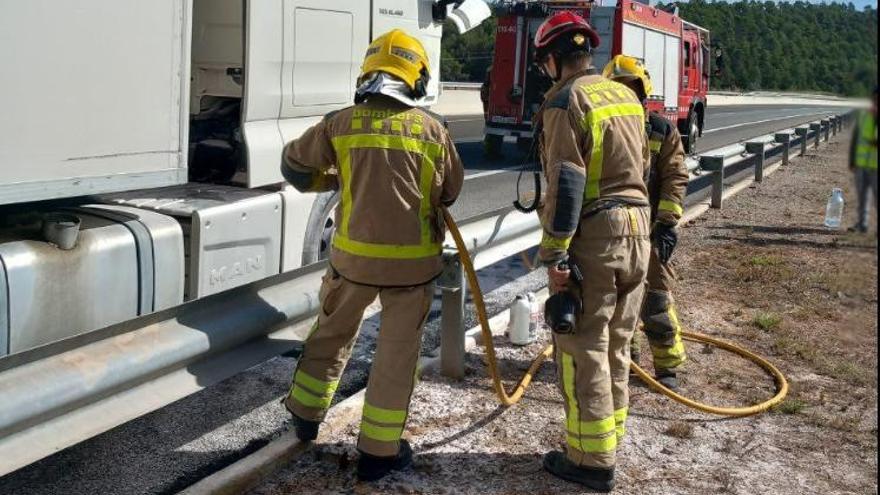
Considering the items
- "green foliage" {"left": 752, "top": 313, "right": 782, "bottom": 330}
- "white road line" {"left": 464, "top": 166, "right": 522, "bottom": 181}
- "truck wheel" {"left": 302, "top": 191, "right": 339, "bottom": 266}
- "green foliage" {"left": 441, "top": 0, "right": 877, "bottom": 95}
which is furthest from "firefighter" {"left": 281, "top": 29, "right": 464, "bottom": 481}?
"white road line" {"left": 464, "top": 166, "right": 522, "bottom": 181}

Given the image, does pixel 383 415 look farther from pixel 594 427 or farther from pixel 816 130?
pixel 816 130

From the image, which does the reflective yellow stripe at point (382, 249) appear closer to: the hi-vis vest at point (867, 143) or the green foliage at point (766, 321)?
the hi-vis vest at point (867, 143)

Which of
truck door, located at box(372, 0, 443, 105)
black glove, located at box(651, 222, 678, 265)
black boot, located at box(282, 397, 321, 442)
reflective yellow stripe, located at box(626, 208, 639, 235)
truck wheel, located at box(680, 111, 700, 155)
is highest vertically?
truck wheel, located at box(680, 111, 700, 155)

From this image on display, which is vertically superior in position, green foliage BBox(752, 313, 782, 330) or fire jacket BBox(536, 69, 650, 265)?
fire jacket BBox(536, 69, 650, 265)

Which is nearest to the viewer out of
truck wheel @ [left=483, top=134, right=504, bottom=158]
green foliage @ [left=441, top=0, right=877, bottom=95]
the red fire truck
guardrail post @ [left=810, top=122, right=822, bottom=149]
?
green foliage @ [left=441, top=0, right=877, bottom=95]

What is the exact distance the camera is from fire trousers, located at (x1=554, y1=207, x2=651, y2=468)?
377 centimetres

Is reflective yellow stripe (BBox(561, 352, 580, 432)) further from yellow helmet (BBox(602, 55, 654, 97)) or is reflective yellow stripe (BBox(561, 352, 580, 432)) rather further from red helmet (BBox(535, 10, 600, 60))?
yellow helmet (BBox(602, 55, 654, 97))

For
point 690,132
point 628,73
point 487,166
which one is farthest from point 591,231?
point 690,132

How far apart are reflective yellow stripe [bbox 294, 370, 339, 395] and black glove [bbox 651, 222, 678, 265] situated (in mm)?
2098

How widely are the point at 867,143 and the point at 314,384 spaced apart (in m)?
3.04

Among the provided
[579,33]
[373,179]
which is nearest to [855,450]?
[579,33]

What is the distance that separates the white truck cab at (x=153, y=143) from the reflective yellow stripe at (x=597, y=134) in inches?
59.8

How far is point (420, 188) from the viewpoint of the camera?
3750mm

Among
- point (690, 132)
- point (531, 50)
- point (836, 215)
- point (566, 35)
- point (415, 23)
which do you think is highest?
point (531, 50)
